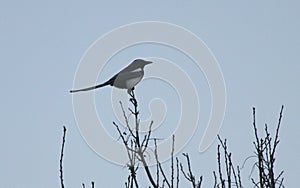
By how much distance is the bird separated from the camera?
18.4 ft

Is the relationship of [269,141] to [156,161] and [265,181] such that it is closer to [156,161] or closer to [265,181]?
[265,181]

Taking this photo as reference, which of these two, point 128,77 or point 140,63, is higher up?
point 140,63

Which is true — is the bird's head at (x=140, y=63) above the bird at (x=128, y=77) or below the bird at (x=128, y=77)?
above

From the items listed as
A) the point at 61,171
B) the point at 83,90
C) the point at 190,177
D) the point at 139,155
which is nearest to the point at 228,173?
the point at 190,177

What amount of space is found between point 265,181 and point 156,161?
86 centimetres

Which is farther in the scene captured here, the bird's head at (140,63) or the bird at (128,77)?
the bird's head at (140,63)

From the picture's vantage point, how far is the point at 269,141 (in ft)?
15.5

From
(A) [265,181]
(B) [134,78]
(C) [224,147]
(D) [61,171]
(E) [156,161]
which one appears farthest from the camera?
→ (B) [134,78]

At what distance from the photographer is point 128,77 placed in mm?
5734

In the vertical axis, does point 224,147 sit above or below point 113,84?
below

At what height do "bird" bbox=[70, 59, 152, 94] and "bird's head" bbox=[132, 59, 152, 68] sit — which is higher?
"bird's head" bbox=[132, 59, 152, 68]

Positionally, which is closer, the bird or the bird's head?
the bird

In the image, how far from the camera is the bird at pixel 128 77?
561 cm

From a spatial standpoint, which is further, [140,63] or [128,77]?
[140,63]
